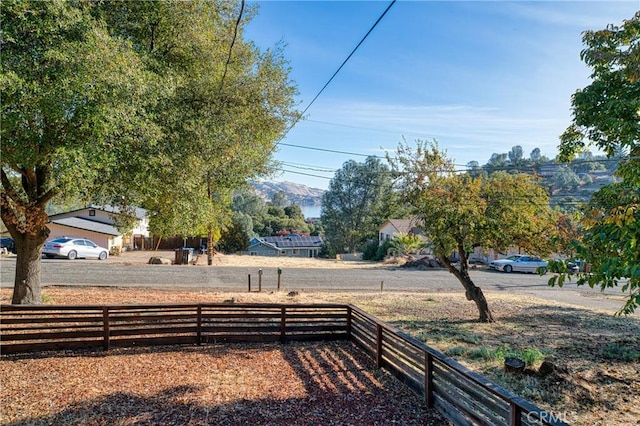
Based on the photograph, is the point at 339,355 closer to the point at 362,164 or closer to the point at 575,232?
the point at 575,232

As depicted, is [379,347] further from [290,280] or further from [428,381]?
[290,280]

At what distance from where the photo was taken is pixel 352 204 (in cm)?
5069

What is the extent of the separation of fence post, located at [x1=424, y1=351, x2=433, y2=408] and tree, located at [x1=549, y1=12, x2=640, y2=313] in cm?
185

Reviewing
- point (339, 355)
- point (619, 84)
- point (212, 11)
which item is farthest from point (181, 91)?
point (619, 84)

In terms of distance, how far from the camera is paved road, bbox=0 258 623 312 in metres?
14.7

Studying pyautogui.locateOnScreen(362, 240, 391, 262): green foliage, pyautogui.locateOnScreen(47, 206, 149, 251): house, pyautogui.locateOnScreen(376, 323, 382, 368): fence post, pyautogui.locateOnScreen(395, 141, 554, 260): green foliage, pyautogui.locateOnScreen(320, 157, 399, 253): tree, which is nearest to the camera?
pyautogui.locateOnScreen(376, 323, 382, 368): fence post

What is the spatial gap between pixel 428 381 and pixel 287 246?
160ft

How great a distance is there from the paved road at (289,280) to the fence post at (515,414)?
1211cm

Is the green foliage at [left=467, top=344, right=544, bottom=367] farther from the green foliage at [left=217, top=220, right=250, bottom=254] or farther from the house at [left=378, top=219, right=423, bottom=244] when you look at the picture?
the house at [left=378, top=219, right=423, bottom=244]

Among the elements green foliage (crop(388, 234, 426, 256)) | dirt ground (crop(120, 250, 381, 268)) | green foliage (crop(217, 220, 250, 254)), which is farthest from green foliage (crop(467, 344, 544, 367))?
green foliage (crop(217, 220, 250, 254))

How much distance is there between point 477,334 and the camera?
9500 mm

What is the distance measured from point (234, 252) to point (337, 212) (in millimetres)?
19104

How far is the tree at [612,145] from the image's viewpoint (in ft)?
10.7

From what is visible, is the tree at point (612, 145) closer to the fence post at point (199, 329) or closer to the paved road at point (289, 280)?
the fence post at point (199, 329)
